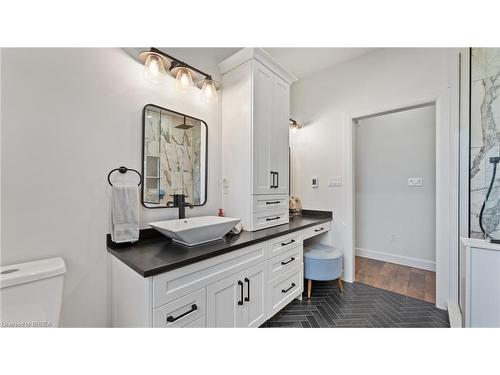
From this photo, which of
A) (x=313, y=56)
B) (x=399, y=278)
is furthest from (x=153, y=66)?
(x=399, y=278)

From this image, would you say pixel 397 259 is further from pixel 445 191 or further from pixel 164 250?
pixel 164 250

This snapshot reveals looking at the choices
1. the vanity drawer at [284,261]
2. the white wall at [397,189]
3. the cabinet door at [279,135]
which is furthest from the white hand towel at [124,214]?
the white wall at [397,189]

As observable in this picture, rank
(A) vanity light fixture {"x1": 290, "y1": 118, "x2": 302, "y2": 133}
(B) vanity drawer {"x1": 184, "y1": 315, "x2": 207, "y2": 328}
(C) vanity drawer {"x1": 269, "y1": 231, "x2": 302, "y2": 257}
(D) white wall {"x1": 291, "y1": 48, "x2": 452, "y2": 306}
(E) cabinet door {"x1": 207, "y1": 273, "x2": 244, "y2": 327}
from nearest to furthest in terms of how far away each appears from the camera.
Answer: (B) vanity drawer {"x1": 184, "y1": 315, "x2": 207, "y2": 328}, (E) cabinet door {"x1": 207, "y1": 273, "x2": 244, "y2": 327}, (C) vanity drawer {"x1": 269, "y1": 231, "x2": 302, "y2": 257}, (D) white wall {"x1": 291, "y1": 48, "x2": 452, "y2": 306}, (A) vanity light fixture {"x1": 290, "y1": 118, "x2": 302, "y2": 133}

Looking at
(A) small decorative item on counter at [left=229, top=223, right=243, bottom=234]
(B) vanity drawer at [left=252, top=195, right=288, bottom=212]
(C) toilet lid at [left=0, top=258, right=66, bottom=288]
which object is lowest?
(C) toilet lid at [left=0, top=258, right=66, bottom=288]

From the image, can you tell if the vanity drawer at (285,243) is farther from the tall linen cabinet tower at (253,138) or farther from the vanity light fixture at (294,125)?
the vanity light fixture at (294,125)

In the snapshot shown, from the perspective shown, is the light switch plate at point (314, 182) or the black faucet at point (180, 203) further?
the light switch plate at point (314, 182)

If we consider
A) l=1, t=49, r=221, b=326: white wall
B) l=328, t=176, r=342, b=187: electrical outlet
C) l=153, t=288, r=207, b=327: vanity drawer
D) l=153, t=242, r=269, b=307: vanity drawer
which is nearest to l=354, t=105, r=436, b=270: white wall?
l=328, t=176, r=342, b=187: electrical outlet

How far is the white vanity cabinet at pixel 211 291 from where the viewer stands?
3.43 ft

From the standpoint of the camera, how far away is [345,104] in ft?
8.63

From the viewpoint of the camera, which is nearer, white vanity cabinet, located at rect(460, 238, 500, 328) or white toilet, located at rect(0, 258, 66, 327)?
white toilet, located at rect(0, 258, 66, 327)

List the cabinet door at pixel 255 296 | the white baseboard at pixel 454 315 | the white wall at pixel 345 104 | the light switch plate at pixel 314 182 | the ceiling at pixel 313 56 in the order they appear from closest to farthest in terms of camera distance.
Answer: the cabinet door at pixel 255 296 < the white baseboard at pixel 454 315 < the white wall at pixel 345 104 < the ceiling at pixel 313 56 < the light switch plate at pixel 314 182

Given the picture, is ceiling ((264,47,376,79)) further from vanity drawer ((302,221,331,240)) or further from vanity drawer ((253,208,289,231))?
vanity drawer ((302,221,331,240))

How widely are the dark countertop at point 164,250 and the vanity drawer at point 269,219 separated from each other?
16cm

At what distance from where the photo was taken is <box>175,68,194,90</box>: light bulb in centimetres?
167
